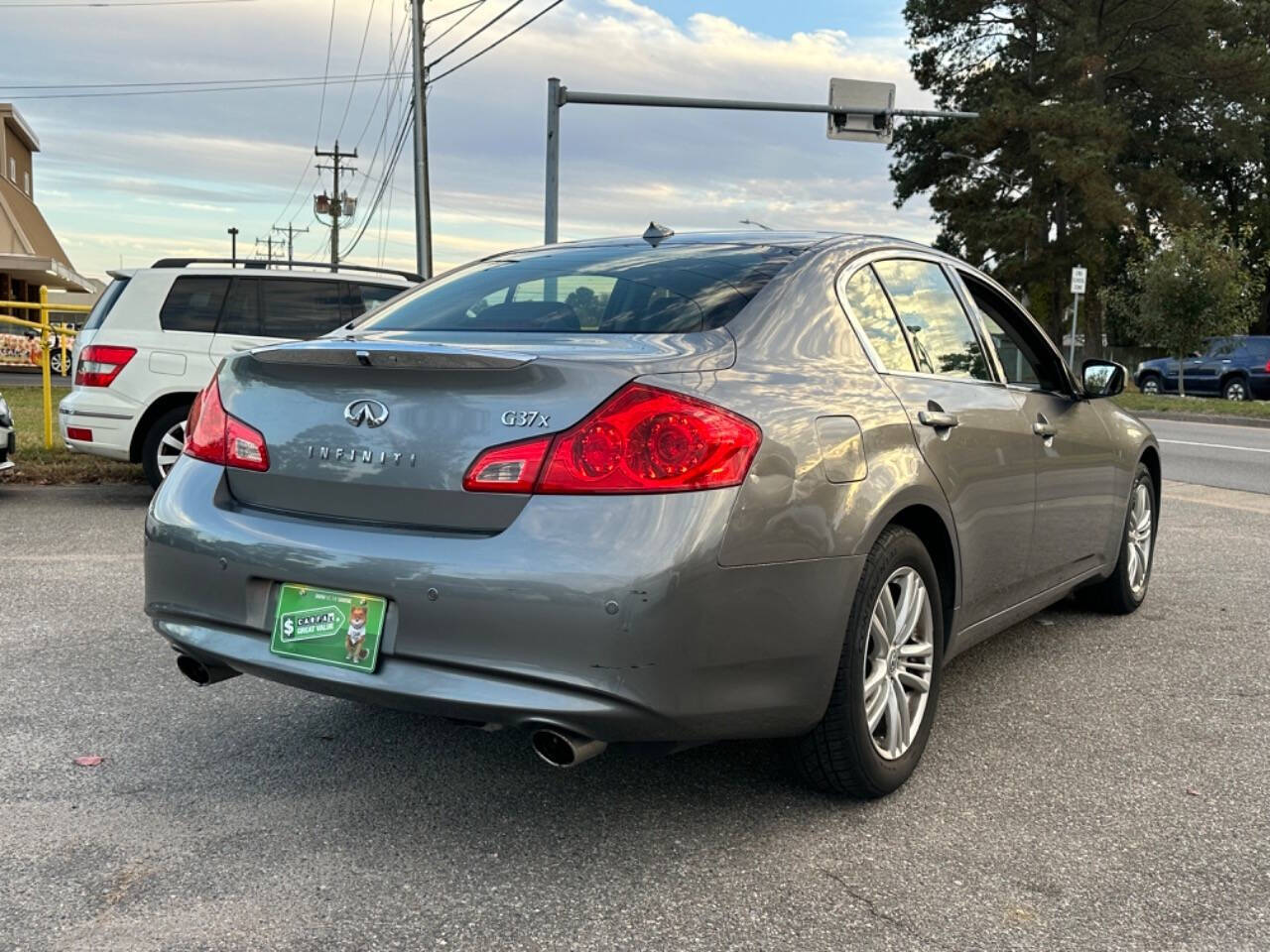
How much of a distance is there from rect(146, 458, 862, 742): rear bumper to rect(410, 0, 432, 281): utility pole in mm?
17807

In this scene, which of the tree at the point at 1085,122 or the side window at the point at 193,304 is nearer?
the side window at the point at 193,304

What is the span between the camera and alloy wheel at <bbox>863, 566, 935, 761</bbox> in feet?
10.9

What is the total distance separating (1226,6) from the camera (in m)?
38.4

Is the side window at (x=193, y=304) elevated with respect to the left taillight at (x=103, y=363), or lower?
elevated

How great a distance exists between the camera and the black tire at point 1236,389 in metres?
28.7

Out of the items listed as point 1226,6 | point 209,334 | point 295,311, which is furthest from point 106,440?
point 1226,6

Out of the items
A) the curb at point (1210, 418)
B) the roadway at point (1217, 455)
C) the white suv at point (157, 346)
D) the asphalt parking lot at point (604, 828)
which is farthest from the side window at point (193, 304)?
the curb at point (1210, 418)

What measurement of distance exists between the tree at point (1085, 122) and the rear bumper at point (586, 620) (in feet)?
119

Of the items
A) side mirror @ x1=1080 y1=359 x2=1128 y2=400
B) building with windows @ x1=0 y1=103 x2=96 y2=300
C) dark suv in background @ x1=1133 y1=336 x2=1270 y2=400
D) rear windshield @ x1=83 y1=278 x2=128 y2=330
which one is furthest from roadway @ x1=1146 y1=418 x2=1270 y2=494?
building with windows @ x1=0 y1=103 x2=96 y2=300

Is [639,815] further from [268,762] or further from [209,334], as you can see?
[209,334]

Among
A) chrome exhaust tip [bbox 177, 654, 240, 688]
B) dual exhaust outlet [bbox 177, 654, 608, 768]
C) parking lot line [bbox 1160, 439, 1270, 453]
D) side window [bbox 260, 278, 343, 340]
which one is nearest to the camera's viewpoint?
dual exhaust outlet [bbox 177, 654, 608, 768]

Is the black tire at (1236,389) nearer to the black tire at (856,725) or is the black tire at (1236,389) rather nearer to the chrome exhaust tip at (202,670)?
the black tire at (856,725)

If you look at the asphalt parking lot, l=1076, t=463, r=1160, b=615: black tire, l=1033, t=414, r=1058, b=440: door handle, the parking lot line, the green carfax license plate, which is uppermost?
l=1033, t=414, r=1058, b=440: door handle

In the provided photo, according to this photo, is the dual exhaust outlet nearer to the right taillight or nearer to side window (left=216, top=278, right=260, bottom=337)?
the right taillight
